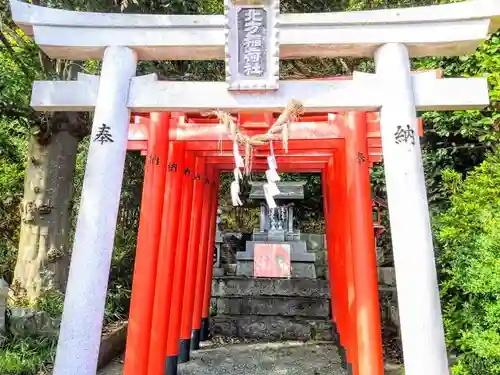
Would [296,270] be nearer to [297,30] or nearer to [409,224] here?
[409,224]

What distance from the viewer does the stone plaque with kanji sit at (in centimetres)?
349

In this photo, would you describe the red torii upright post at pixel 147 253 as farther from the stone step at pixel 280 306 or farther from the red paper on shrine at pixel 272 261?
the red paper on shrine at pixel 272 261

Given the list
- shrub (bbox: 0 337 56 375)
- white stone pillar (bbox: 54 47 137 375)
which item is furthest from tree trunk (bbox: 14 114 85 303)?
white stone pillar (bbox: 54 47 137 375)

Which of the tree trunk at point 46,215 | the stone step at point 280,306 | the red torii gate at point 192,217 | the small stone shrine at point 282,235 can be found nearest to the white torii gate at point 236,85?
the red torii gate at point 192,217

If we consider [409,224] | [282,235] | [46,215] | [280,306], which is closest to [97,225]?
[409,224]

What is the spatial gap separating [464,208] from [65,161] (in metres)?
5.25

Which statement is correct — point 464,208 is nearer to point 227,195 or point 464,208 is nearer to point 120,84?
point 120,84

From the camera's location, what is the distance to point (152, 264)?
4535mm

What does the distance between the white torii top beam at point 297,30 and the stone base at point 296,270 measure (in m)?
8.17

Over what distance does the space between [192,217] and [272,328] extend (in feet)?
12.7

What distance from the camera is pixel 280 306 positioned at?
977 cm

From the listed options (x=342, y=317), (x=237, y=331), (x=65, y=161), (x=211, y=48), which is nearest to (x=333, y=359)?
(x=342, y=317)

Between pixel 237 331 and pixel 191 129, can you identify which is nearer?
pixel 191 129

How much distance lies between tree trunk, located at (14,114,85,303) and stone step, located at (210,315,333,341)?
419cm
